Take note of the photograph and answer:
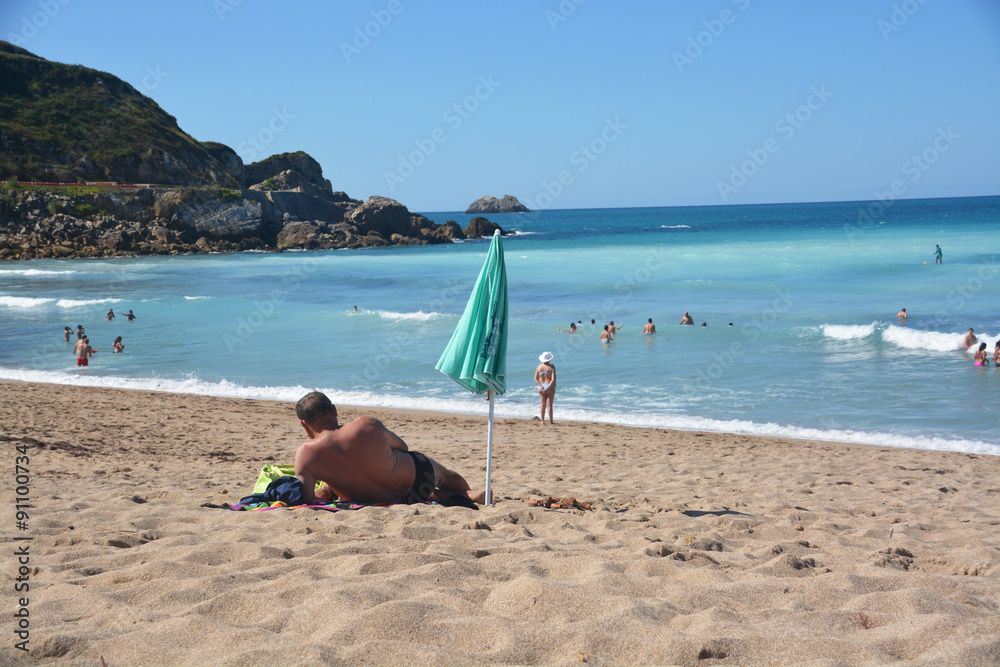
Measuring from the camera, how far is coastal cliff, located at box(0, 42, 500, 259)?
179 feet

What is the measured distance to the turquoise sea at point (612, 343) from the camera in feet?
41.2

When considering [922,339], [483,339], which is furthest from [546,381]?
[922,339]

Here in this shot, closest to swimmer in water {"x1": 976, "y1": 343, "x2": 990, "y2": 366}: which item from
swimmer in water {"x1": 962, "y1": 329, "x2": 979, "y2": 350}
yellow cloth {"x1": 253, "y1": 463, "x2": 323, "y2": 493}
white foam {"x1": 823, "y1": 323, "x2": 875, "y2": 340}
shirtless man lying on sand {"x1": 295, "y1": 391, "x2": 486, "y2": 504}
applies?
swimmer in water {"x1": 962, "y1": 329, "x2": 979, "y2": 350}

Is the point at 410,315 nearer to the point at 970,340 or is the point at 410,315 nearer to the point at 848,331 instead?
the point at 848,331

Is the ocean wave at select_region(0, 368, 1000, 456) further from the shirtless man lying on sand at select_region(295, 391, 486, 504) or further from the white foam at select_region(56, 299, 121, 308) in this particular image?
the white foam at select_region(56, 299, 121, 308)

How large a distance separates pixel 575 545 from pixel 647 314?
72.0 ft

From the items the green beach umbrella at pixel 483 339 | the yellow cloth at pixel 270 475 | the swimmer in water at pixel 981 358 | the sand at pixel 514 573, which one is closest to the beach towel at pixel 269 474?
the yellow cloth at pixel 270 475

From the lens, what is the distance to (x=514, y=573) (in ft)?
11.0

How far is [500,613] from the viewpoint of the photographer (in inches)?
114

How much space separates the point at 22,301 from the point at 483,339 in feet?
99.2

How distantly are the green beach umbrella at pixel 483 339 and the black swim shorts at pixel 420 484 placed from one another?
0.72 metres

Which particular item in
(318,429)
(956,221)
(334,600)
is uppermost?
(956,221)

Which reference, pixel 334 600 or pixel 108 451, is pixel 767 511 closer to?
pixel 334 600

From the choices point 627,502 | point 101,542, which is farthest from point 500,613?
point 627,502
